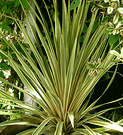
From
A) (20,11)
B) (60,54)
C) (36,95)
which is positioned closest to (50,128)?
(36,95)

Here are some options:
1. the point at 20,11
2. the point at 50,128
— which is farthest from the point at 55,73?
the point at 20,11

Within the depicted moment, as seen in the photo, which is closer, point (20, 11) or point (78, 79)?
point (78, 79)

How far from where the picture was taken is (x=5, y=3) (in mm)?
1699

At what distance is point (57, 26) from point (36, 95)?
466mm

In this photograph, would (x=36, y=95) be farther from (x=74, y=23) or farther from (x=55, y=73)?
(x=74, y=23)

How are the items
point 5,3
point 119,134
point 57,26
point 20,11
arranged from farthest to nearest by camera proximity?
point 20,11 < point 5,3 < point 119,134 < point 57,26

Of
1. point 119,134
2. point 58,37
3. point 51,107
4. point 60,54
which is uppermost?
point 58,37

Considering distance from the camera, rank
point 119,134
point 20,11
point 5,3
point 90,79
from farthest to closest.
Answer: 1. point 20,11
2. point 5,3
3. point 119,134
4. point 90,79

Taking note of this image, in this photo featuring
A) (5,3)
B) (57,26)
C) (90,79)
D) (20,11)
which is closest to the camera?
(90,79)

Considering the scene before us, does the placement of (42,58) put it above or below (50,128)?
above

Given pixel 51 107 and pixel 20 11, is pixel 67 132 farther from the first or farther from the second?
pixel 20 11

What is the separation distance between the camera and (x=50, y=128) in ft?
4.40

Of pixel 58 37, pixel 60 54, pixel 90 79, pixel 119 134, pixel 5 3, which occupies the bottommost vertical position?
pixel 119 134

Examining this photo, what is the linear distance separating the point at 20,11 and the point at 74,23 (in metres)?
0.73
